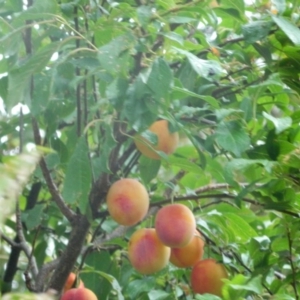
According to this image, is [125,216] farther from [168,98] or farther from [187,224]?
[168,98]

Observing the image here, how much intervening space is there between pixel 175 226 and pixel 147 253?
0.09m

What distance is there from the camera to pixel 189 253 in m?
1.12

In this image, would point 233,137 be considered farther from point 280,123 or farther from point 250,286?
point 250,286

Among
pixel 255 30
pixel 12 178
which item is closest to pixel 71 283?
pixel 255 30

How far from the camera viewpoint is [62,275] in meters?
1.04

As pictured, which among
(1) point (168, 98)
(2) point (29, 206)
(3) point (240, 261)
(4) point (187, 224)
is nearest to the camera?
(1) point (168, 98)

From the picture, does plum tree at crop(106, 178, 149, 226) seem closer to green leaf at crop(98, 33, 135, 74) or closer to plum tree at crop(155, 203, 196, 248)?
plum tree at crop(155, 203, 196, 248)

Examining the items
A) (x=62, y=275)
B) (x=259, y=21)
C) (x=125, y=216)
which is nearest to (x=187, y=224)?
(x=125, y=216)

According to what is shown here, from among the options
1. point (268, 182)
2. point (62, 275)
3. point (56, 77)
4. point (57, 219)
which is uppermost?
point (56, 77)

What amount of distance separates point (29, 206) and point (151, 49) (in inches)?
22.9

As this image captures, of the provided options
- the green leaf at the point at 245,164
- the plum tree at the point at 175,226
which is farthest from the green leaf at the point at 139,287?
the green leaf at the point at 245,164

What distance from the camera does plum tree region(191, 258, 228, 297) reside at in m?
1.08

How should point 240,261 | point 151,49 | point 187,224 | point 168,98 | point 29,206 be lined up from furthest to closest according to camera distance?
point 29,206, point 240,261, point 187,224, point 151,49, point 168,98

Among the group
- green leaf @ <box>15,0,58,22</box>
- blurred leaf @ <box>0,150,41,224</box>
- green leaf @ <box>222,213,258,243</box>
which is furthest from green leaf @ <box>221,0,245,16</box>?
blurred leaf @ <box>0,150,41,224</box>
